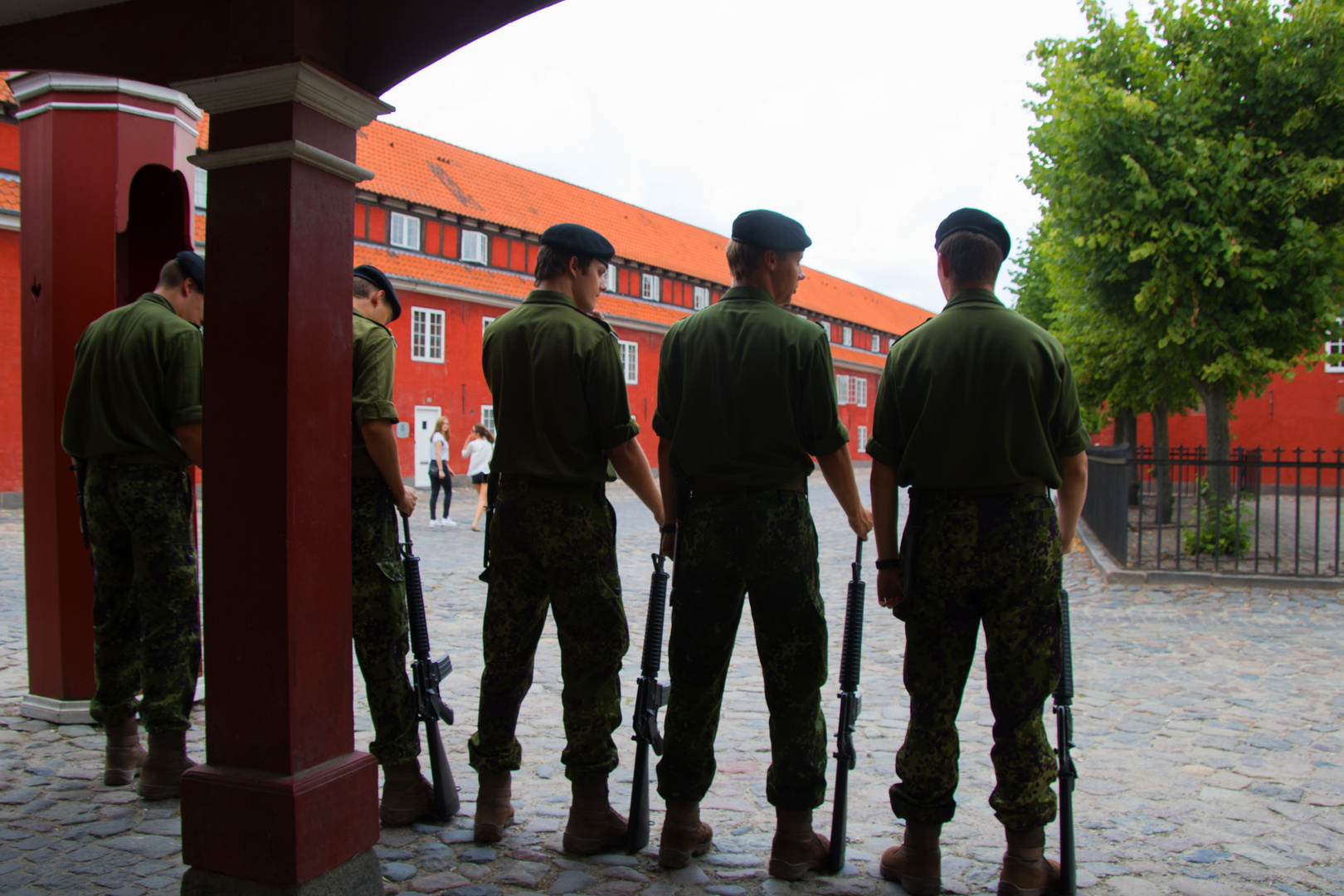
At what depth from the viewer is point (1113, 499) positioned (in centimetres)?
1144

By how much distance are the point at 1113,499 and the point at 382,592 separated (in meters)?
10.1

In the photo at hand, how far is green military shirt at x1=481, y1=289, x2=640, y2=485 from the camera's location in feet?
10.7

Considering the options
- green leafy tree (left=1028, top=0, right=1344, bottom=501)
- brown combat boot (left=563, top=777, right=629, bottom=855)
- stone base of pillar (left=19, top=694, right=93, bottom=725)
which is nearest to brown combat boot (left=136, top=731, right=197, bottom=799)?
stone base of pillar (left=19, top=694, right=93, bottom=725)

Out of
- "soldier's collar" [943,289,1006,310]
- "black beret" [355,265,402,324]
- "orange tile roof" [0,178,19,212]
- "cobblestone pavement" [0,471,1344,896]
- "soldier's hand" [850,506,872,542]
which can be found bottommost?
"cobblestone pavement" [0,471,1344,896]

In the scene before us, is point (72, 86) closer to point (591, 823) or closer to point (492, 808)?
point (492, 808)

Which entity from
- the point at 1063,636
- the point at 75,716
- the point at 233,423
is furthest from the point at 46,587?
the point at 1063,636

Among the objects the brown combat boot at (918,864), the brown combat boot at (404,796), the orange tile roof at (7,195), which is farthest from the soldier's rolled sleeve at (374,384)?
the orange tile roof at (7,195)

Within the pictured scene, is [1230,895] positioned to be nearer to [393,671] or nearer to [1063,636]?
[1063,636]

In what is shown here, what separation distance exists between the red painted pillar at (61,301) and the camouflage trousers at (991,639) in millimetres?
3948

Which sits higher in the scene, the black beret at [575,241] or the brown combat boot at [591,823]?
the black beret at [575,241]

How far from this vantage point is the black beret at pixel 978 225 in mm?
3074

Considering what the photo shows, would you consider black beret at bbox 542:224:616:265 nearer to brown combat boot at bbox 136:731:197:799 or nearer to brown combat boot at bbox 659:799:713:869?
brown combat boot at bbox 659:799:713:869

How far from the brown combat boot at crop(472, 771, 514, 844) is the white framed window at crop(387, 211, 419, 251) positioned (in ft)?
87.9

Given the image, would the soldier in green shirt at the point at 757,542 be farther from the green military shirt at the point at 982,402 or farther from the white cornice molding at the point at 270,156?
the white cornice molding at the point at 270,156
